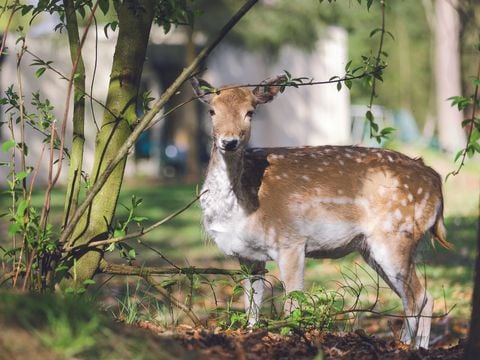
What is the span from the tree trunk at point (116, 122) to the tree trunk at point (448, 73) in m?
23.0

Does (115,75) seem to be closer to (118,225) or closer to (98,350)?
(118,225)

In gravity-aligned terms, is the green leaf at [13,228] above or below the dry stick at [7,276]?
above

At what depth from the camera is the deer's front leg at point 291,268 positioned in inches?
259

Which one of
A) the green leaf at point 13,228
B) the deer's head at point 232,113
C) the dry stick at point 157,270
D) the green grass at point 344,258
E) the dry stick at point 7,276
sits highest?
the deer's head at point 232,113

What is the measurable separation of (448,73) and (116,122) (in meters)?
25.4

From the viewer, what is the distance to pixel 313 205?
22.7 ft

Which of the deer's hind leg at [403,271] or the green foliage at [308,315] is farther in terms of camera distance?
the deer's hind leg at [403,271]

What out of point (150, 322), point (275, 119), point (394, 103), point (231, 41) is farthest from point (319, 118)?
point (150, 322)

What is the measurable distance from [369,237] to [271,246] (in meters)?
0.82

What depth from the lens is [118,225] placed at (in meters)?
5.38

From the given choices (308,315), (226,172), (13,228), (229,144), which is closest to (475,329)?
(308,315)

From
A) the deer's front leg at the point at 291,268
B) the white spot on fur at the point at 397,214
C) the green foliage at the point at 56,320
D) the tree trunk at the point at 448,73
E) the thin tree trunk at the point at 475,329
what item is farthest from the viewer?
the tree trunk at the point at 448,73

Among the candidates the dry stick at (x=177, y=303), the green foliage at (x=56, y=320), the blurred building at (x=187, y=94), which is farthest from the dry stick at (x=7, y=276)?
the blurred building at (x=187, y=94)

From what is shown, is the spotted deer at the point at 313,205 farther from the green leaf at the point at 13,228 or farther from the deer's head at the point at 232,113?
the green leaf at the point at 13,228
